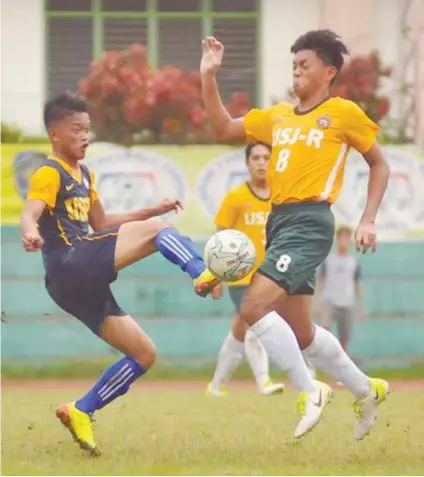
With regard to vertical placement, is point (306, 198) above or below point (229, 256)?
above

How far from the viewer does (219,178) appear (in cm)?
1728

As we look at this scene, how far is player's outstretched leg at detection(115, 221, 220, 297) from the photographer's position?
770 centimetres

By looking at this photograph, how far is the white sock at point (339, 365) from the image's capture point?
27.3 feet

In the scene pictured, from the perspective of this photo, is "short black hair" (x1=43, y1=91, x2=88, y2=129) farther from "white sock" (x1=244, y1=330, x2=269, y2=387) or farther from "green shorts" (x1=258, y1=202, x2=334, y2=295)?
"white sock" (x1=244, y1=330, x2=269, y2=387)

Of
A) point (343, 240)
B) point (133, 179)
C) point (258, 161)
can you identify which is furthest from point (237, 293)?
point (133, 179)

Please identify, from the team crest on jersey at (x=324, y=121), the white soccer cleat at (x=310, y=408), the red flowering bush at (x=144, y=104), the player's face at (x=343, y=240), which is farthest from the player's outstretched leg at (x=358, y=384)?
the red flowering bush at (x=144, y=104)

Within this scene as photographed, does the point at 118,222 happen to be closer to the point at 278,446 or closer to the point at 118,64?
the point at 278,446

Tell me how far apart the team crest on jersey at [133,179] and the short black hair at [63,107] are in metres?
8.73

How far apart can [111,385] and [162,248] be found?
0.93m

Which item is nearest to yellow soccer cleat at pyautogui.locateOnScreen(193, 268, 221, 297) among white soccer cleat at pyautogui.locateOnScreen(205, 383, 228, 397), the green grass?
white soccer cleat at pyautogui.locateOnScreen(205, 383, 228, 397)

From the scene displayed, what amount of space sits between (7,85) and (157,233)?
11284 millimetres

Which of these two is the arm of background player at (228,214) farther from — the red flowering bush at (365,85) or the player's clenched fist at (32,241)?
the red flowering bush at (365,85)

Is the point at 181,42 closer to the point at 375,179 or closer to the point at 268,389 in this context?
the point at 268,389

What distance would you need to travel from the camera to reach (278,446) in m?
8.41
